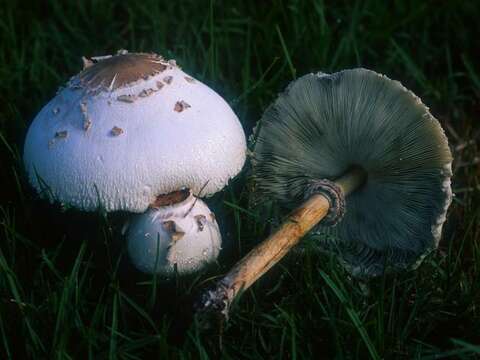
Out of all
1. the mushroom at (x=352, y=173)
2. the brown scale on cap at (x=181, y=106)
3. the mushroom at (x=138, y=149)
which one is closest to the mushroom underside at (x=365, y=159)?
the mushroom at (x=352, y=173)

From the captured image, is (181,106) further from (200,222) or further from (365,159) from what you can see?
(365,159)

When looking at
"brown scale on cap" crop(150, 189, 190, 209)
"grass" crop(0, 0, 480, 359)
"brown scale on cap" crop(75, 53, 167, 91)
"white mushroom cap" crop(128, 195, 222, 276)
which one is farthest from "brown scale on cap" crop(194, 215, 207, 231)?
"brown scale on cap" crop(75, 53, 167, 91)

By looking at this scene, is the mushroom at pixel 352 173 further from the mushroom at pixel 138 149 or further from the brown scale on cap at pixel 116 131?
the brown scale on cap at pixel 116 131

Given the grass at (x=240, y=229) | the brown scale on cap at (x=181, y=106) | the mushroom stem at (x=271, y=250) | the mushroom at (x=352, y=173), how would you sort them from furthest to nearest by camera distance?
the brown scale on cap at (x=181, y=106) < the mushroom at (x=352, y=173) < the grass at (x=240, y=229) < the mushroom stem at (x=271, y=250)

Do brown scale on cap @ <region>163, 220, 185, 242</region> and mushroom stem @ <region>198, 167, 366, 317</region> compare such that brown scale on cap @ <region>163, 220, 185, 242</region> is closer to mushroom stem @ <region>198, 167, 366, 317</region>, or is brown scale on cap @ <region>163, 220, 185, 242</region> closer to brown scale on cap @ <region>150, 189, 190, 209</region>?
brown scale on cap @ <region>150, 189, 190, 209</region>

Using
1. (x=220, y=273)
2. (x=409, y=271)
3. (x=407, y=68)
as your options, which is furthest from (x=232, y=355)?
(x=407, y=68)
